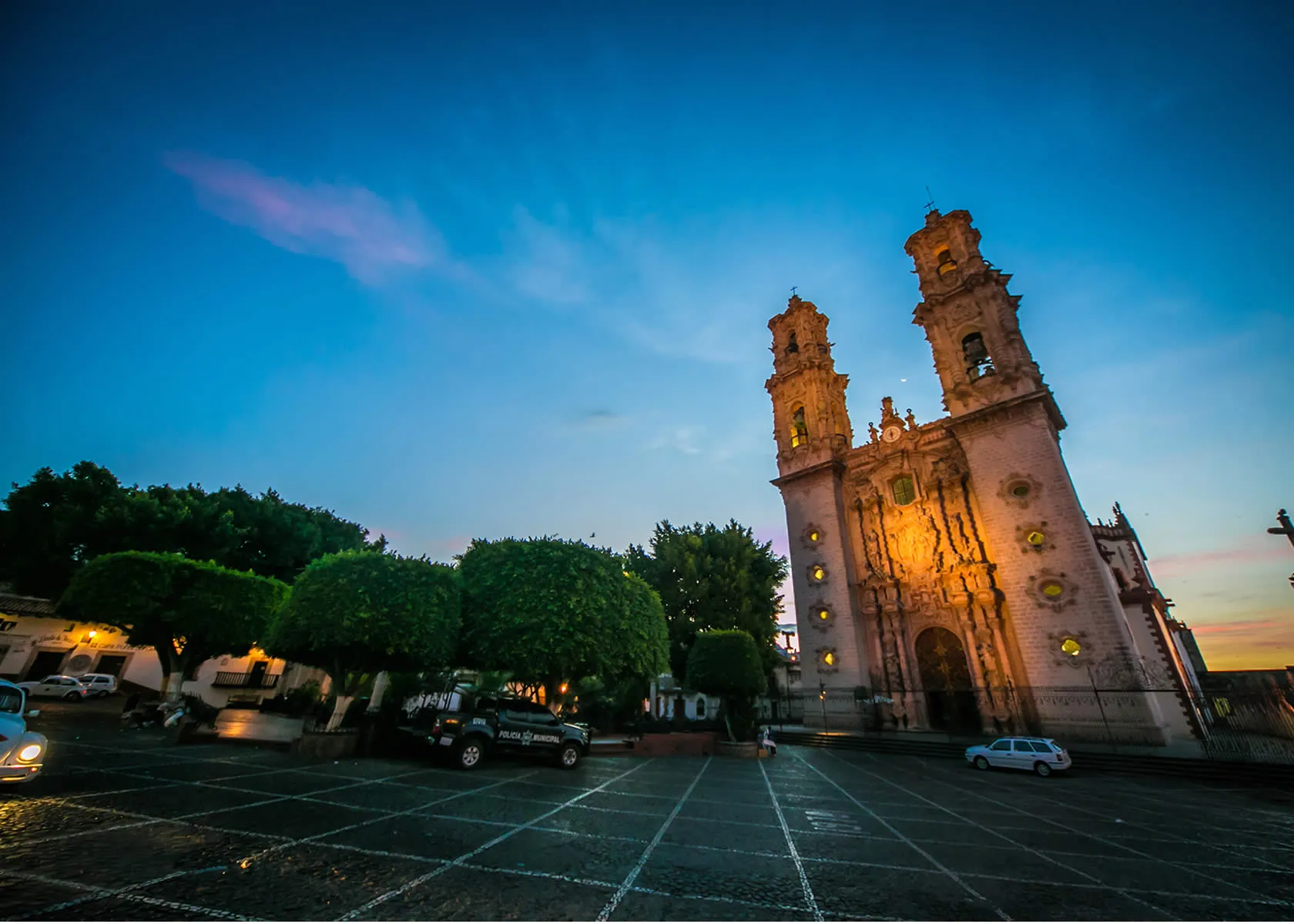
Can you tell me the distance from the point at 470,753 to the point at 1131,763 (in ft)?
72.1

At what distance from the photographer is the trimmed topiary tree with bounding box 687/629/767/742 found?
71.9ft

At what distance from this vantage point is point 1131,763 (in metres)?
16.7

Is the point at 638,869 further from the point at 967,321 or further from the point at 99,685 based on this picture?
the point at 99,685

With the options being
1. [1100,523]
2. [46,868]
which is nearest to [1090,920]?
[46,868]

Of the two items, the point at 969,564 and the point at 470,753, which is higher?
the point at 969,564

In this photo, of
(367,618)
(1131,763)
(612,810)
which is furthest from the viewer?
(1131,763)

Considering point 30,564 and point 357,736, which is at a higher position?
point 30,564

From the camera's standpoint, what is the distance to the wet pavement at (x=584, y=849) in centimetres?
459

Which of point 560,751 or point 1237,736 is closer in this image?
point 560,751

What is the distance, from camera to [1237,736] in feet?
55.5

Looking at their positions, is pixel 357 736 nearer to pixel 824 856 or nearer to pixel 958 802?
pixel 824 856

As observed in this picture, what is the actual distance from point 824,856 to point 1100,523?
135 ft

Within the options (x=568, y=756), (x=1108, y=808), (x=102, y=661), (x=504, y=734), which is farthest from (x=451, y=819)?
(x=102, y=661)

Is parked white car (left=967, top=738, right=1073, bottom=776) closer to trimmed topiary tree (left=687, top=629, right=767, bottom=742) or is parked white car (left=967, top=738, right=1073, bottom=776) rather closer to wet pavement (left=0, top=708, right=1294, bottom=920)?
wet pavement (left=0, top=708, right=1294, bottom=920)
